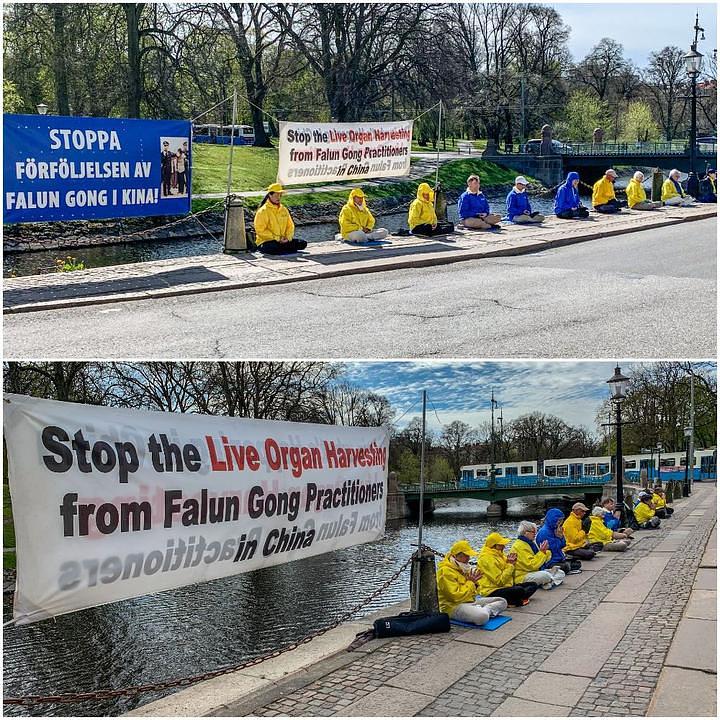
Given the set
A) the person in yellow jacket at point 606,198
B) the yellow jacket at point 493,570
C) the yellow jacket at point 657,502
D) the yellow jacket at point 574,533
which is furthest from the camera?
the yellow jacket at point 657,502

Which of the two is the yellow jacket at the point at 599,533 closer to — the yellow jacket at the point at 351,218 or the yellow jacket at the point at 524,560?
the yellow jacket at the point at 524,560

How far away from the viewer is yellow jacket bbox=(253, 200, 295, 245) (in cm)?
1648

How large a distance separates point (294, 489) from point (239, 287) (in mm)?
6159

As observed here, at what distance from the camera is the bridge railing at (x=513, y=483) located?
4859cm

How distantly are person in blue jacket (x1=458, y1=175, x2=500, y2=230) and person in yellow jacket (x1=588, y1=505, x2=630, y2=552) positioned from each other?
7.36 metres

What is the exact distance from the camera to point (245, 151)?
4709cm

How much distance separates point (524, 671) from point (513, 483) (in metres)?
46.9

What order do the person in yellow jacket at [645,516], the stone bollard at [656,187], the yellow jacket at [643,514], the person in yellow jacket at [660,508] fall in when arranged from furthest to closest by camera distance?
the stone bollard at [656,187]
the person in yellow jacket at [660,508]
the yellow jacket at [643,514]
the person in yellow jacket at [645,516]

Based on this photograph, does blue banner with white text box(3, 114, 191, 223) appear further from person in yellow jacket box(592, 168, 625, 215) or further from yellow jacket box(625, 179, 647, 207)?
yellow jacket box(625, 179, 647, 207)

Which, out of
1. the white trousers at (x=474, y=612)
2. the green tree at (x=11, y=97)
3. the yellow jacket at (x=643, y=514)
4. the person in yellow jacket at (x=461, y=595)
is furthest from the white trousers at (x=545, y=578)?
the green tree at (x=11, y=97)

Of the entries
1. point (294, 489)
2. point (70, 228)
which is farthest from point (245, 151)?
point (294, 489)

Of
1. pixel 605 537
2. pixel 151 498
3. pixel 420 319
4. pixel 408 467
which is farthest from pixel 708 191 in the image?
pixel 408 467

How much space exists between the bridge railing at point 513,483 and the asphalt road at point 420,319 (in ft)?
111

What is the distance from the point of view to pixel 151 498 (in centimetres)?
644
